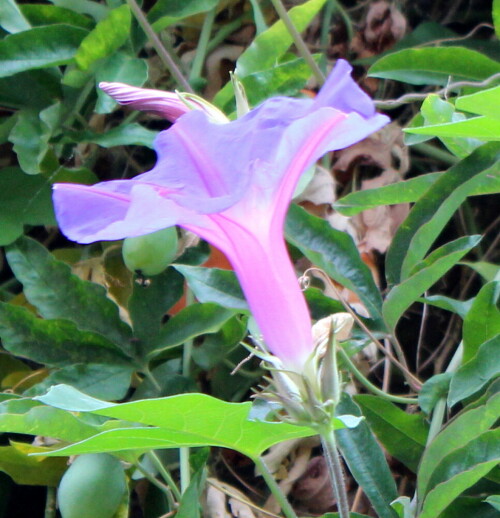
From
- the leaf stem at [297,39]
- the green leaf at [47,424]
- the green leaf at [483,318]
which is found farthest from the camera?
the leaf stem at [297,39]

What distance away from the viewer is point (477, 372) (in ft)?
2.79

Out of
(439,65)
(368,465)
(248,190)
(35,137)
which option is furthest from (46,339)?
(439,65)

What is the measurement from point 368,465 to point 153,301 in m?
0.35

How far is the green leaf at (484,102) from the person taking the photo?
590 mm

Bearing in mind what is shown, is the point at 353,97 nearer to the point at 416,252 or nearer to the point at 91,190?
the point at 91,190

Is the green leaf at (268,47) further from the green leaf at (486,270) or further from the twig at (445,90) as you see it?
the green leaf at (486,270)

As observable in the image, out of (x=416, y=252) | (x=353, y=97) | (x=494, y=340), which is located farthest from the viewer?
(x=416, y=252)

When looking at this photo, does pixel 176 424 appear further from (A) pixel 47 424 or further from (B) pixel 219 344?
(B) pixel 219 344

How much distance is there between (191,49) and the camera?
1.36 m

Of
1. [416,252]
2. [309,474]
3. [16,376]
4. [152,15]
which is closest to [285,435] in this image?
[416,252]

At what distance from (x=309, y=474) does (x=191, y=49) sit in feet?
2.21

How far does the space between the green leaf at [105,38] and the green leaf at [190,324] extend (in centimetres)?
37

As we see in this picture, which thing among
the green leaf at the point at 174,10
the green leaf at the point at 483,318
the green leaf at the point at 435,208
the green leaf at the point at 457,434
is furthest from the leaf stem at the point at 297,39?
the green leaf at the point at 457,434

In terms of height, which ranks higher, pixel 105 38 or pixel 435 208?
pixel 105 38
